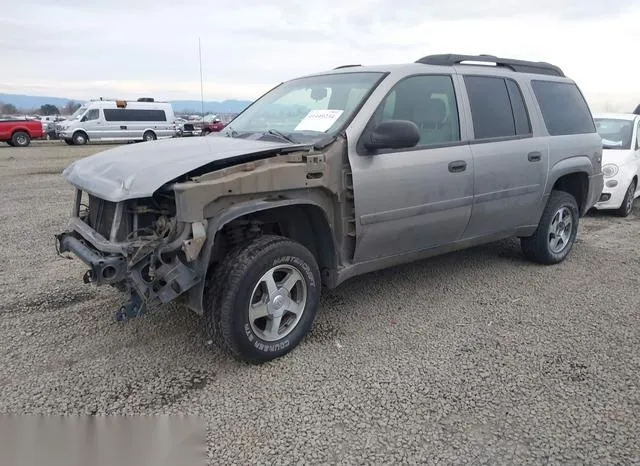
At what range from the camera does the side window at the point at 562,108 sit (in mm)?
5348

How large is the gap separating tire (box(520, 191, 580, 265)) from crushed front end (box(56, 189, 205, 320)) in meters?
3.84

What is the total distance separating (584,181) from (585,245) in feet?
→ 3.63

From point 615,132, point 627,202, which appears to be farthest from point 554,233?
point 615,132

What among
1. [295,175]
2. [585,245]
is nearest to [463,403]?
[295,175]

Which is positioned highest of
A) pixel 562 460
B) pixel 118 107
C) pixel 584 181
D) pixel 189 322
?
pixel 118 107

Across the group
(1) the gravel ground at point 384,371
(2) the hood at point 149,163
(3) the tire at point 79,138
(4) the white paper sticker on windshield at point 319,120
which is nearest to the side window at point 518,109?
(1) the gravel ground at point 384,371

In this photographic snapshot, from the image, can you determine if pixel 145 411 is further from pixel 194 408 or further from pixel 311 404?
pixel 311 404

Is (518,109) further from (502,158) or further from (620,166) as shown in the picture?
(620,166)

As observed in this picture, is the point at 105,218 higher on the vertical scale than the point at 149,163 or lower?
lower

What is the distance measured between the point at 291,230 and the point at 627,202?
275 inches

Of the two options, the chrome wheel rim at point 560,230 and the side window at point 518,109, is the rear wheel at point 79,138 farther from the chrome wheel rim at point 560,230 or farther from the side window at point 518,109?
the chrome wheel rim at point 560,230

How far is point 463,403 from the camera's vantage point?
3.07m

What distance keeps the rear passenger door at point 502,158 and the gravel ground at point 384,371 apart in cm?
68

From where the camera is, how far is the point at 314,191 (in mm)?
3609
